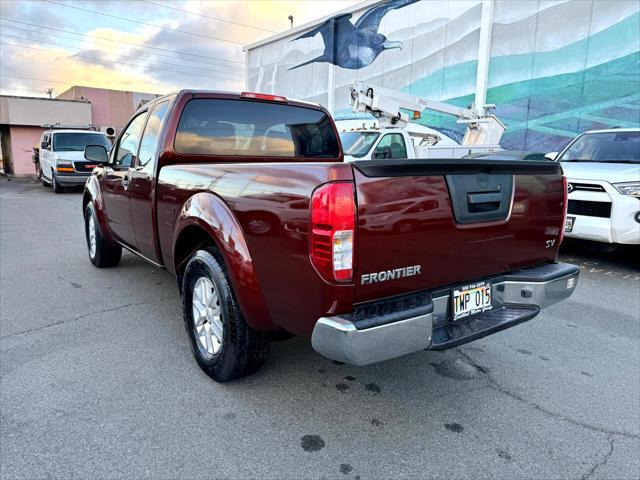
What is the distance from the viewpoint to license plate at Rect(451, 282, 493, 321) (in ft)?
8.35

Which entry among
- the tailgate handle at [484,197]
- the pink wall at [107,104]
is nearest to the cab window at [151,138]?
the tailgate handle at [484,197]

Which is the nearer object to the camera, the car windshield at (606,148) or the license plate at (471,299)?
the license plate at (471,299)

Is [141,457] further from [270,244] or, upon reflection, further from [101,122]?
[101,122]

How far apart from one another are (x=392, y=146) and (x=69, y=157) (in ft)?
36.4

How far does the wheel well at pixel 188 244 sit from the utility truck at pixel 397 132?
573cm

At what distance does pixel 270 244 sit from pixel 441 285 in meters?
0.96

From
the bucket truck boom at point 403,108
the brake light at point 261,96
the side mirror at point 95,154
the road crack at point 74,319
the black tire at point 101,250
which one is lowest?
the road crack at point 74,319

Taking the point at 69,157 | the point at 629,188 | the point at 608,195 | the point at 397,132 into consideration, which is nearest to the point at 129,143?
the point at 608,195

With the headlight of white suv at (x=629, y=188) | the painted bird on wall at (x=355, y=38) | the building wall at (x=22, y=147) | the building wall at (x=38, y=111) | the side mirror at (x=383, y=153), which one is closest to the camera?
the headlight of white suv at (x=629, y=188)

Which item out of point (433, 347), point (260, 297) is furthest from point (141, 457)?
point (433, 347)

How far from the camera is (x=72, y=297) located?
15.3ft

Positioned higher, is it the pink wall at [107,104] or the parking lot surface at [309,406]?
the pink wall at [107,104]

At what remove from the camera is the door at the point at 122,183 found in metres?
4.31

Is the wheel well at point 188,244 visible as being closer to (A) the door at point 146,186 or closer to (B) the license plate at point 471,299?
(A) the door at point 146,186
